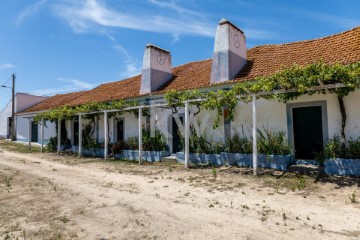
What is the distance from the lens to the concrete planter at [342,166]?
7660 mm

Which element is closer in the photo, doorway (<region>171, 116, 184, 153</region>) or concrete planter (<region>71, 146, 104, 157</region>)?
doorway (<region>171, 116, 184, 153</region>)

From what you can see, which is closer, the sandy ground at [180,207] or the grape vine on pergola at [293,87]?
the sandy ground at [180,207]

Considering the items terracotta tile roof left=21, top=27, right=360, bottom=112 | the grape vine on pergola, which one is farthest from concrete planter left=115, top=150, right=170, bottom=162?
terracotta tile roof left=21, top=27, right=360, bottom=112

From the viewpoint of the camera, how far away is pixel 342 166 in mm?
7836

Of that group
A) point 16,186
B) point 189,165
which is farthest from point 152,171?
point 16,186

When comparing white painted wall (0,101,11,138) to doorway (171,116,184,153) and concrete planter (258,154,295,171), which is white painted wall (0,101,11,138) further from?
concrete planter (258,154,295,171)

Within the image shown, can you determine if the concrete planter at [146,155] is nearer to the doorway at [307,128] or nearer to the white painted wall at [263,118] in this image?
the white painted wall at [263,118]

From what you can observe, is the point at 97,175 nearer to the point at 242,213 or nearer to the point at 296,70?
the point at 242,213

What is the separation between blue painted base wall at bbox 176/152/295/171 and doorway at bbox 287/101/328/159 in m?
0.69

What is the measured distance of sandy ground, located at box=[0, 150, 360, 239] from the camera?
4.29m

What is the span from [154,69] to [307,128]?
344 inches

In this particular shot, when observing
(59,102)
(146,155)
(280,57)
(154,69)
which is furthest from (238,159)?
(59,102)

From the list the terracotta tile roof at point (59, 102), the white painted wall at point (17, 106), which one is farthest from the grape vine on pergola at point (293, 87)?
the white painted wall at point (17, 106)

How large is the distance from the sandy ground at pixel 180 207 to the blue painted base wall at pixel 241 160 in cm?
71
